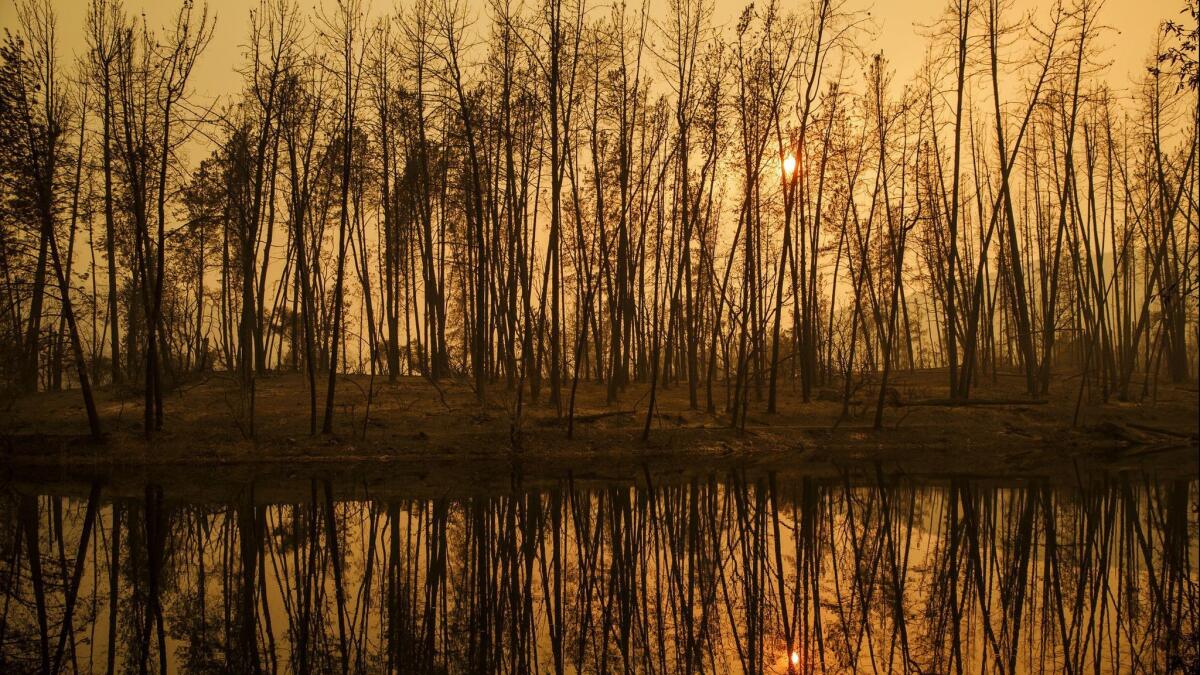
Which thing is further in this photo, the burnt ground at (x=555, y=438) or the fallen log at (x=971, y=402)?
the fallen log at (x=971, y=402)

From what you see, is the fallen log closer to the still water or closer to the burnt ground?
the burnt ground

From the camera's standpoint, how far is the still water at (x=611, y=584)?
209 inches

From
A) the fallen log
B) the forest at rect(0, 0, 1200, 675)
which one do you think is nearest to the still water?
the forest at rect(0, 0, 1200, 675)

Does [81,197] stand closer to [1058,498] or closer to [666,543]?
[666,543]

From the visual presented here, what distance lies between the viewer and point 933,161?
1099 inches

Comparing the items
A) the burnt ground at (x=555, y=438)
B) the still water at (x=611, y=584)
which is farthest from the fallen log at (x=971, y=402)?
the still water at (x=611, y=584)

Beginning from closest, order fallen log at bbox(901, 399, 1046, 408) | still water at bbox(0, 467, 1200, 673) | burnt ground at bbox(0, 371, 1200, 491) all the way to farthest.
Answer: 1. still water at bbox(0, 467, 1200, 673)
2. burnt ground at bbox(0, 371, 1200, 491)
3. fallen log at bbox(901, 399, 1046, 408)

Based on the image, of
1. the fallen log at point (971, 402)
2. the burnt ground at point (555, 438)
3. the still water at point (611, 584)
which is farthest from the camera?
the fallen log at point (971, 402)

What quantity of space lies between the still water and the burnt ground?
4.48 m

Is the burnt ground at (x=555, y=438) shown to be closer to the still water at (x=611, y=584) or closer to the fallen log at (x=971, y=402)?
the fallen log at (x=971, y=402)

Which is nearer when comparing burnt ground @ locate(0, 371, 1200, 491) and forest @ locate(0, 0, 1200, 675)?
forest @ locate(0, 0, 1200, 675)

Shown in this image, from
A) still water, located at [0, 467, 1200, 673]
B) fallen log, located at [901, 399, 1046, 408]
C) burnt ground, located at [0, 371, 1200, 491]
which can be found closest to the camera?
still water, located at [0, 467, 1200, 673]

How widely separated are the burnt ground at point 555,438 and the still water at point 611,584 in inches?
176

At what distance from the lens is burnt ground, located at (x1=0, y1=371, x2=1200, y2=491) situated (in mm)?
17734
